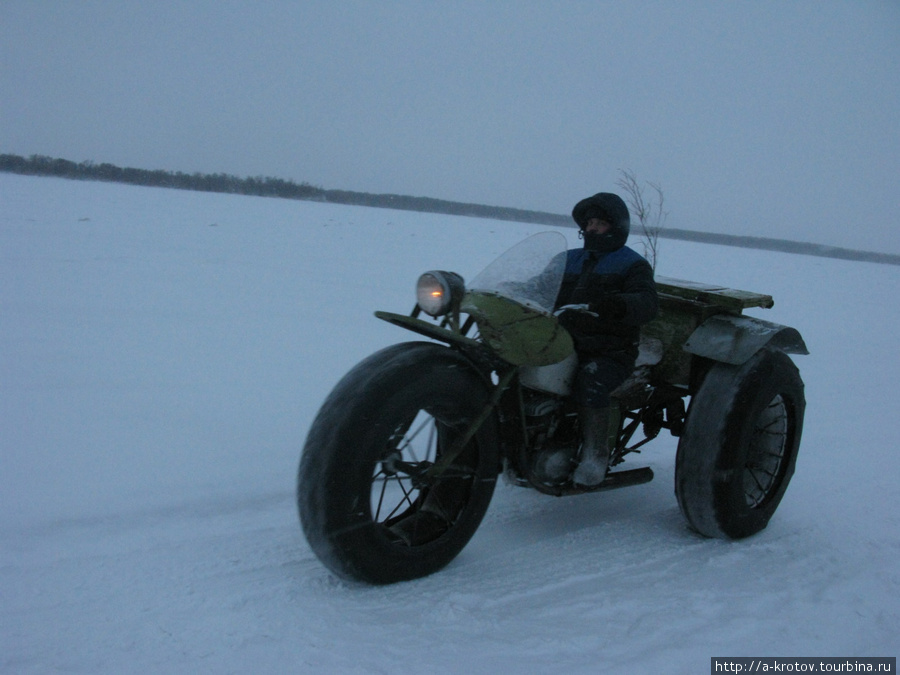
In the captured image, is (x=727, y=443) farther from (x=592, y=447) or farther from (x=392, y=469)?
(x=392, y=469)

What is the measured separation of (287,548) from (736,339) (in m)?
2.41

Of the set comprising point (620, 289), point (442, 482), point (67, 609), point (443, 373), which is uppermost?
point (620, 289)

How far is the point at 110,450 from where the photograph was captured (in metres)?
3.66

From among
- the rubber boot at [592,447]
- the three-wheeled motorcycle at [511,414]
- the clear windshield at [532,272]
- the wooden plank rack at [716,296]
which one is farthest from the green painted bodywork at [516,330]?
the wooden plank rack at [716,296]

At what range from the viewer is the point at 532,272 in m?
3.04

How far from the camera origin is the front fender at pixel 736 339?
10.9 feet

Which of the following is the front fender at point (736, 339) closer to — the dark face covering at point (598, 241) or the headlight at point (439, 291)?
the dark face covering at point (598, 241)

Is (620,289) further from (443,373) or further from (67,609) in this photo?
(67,609)

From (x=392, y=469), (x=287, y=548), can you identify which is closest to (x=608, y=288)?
(x=392, y=469)

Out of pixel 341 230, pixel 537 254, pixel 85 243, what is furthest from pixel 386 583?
pixel 341 230

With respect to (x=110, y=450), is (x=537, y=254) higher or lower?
higher

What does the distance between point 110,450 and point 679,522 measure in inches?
124

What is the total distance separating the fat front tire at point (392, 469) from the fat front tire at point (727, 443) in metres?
1.08

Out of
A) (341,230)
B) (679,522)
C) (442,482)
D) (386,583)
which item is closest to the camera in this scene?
(386,583)
